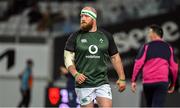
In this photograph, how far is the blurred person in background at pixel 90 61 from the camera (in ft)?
29.9

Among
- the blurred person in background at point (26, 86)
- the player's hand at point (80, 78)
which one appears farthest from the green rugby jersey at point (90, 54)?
the blurred person in background at point (26, 86)

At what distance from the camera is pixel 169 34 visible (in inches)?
750

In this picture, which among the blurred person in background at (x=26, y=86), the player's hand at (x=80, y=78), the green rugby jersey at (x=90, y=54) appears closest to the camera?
the player's hand at (x=80, y=78)

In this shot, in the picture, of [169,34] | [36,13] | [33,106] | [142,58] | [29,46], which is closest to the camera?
[142,58]

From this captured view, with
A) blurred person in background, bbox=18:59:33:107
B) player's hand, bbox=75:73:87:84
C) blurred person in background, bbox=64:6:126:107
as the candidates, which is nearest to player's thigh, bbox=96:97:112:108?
blurred person in background, bbox=64:6:126:107

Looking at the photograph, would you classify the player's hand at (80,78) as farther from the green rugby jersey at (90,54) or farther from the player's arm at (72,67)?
the green rugby jersey at (90,54)

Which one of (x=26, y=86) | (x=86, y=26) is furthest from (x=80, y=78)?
(x=26, y=86)

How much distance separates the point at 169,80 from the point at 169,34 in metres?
7.75

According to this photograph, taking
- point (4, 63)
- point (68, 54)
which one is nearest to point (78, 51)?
point (68, 54)

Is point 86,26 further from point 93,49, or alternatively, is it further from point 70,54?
point 70,54

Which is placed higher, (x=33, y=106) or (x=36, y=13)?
(x=36, y=13)

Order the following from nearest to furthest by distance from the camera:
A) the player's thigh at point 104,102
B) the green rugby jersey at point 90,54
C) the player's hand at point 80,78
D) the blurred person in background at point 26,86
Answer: the player's hand at point 80,78, the player's thigh at point 104,102, the green rugby jersey at point 90,54, the blurred person in background at point 26,86

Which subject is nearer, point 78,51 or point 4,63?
point 78,51

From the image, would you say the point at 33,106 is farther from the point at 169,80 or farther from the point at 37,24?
the point at 169,80
